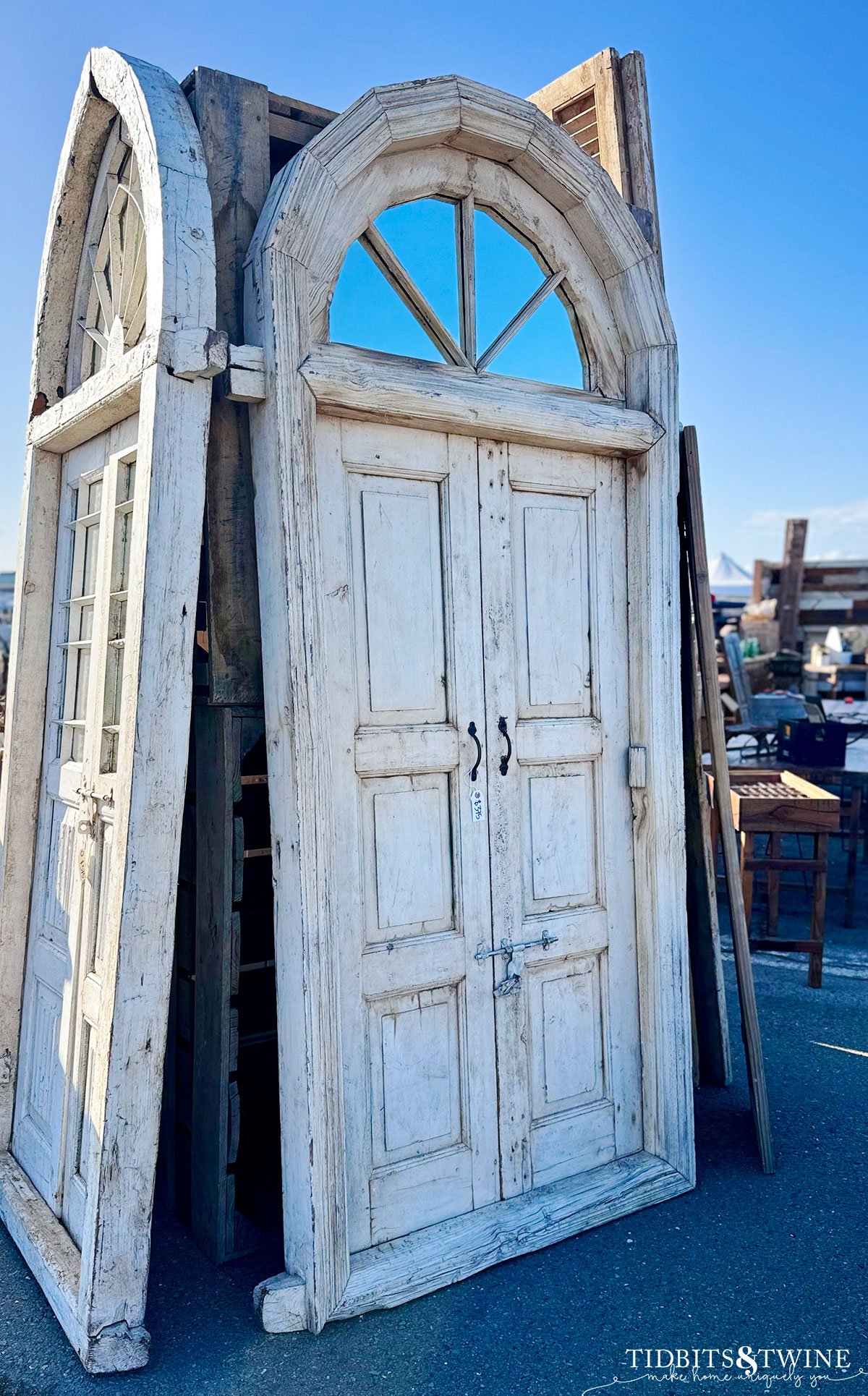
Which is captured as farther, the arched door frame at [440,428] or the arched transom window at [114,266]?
the arched transom window at [114,266]

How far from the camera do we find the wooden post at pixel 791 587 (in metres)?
15.4

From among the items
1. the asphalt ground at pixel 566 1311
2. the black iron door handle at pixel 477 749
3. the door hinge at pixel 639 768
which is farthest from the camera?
the door hinge at pixel 639 768

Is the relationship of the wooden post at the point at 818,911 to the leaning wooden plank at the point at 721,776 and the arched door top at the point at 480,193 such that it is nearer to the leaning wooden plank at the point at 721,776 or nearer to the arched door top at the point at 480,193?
the leaning wooden plank at the point at 721,776

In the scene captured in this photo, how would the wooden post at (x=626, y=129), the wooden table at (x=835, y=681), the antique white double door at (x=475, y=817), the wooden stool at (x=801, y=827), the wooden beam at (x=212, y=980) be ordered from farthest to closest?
the wooden table at (x=835, y=681), the wooden stool at (x=801, y=827), the wooden post at (x=626, y=129), the wooden beam at (x=212, y=980), the antique white double door at (x=475, y=817)

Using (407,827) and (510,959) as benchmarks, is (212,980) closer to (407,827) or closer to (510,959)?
(407,827)

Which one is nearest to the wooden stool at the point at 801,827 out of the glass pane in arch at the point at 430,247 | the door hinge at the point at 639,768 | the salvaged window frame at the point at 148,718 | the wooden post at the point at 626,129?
the door hinge at the point at 639,768

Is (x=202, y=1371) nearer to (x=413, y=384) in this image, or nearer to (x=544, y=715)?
(x=544, y=715)

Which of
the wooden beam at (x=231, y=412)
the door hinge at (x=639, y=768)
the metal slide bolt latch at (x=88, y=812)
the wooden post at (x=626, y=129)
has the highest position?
the wooden post at (x=626, y=129)

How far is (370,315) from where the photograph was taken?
10.5ft

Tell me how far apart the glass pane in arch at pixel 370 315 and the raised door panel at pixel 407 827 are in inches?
11.5

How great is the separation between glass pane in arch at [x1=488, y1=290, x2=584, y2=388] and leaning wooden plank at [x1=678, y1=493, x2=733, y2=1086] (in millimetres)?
913

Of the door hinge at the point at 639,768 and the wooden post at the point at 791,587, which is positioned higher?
the wooden post at the point at 791,587

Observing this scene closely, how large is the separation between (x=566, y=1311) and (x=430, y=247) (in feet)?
10.8

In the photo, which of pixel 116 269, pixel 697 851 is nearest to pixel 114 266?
pixel 116 269
